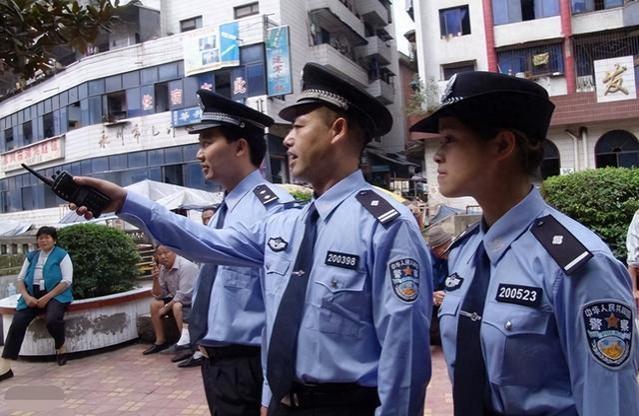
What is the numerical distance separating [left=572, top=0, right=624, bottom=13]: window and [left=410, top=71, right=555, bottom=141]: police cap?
19760mm

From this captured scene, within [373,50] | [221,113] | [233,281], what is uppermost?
[373,50]

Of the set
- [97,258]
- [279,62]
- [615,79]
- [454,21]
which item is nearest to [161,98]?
[279,62]

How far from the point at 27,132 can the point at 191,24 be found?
37.2 feet

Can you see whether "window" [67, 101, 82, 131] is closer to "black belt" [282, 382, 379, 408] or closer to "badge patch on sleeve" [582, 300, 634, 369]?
"black belt" [282, 382, 379, 408]

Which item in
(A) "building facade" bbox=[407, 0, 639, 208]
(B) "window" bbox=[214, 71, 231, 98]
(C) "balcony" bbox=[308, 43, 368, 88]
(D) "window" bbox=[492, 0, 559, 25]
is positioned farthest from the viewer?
(C) "balcony" bbox=[308, 43, 368, 88]

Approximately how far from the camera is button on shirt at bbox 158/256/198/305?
6250 mm

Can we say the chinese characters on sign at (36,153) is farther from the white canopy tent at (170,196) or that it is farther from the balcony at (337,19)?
the balcony at (337,19)

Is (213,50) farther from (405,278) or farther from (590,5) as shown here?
(405,278)

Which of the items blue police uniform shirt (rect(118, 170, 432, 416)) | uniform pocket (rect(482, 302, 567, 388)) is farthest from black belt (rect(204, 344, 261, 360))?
uniform pocket (rect(482, 302, 567, 388))

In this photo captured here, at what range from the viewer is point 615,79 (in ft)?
55.6

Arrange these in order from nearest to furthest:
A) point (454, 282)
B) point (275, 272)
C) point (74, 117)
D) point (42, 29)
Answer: point (454, 282) < point (275, 272) < point (42, 29) < point (74, 117)

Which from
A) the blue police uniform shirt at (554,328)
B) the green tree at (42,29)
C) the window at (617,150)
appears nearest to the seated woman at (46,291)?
the green tree at (42,29)

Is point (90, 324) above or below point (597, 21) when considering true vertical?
below

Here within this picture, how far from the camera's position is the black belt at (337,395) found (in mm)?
1744
